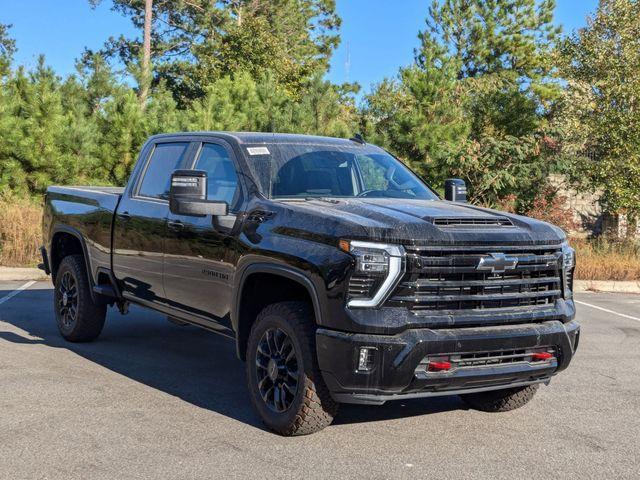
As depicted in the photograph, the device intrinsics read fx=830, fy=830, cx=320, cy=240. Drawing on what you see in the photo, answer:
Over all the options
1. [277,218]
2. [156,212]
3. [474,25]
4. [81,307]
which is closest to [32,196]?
[81,307]

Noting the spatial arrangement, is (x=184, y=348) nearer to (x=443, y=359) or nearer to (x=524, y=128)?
(x=443, y=359)

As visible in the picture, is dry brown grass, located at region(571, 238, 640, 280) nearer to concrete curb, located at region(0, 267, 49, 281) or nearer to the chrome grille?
concrete curb, located at region(0, 267, 49, 281)

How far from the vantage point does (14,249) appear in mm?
14180

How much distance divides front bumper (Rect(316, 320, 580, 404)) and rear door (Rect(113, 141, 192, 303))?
2.33m

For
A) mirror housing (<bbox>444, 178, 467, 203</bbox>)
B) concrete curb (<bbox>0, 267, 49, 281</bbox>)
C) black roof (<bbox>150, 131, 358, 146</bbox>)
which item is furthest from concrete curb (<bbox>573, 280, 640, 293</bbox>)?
black roof (<bbox>150, 131, 358, 146</bbox>)

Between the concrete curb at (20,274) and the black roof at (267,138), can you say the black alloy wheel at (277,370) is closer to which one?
the black roof at (267,138)

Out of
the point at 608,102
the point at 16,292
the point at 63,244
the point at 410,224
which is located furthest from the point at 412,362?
the point at 608,102

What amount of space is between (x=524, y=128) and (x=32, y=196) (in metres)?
13.1

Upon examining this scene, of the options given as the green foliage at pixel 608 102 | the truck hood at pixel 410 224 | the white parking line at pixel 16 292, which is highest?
the green foliage at pixel 608 102

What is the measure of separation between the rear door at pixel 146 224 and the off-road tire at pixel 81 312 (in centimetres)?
71

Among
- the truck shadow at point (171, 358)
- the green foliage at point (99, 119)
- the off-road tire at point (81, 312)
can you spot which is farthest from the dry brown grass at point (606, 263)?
the off-road tire at point (81, 312)

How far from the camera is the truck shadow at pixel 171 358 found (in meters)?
5.98

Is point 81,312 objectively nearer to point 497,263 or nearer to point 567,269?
point 497,263

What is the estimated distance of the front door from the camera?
18.9ft
